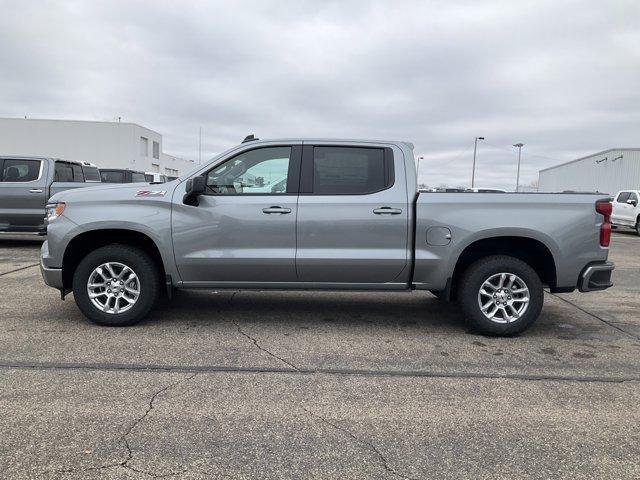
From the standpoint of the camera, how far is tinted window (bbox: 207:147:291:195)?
5.21m

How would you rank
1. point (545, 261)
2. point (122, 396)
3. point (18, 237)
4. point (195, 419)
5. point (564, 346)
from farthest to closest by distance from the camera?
1. point (18, 237)
2. point (545, 261)
3. point (564, 346)
4. point (122, 396)
5. point (195, 419)

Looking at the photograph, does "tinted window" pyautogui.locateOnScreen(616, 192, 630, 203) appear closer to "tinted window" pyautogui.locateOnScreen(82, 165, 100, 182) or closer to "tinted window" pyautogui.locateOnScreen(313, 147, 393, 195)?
"tinted window" pyautogui.locateOnScreen(313, 147, 393, 195)

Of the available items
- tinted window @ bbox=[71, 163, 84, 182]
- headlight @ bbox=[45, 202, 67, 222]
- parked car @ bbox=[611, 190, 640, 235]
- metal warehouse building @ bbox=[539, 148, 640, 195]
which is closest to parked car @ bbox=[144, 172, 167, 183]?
tinted window @ bbox=[71, 163, 84, 182]

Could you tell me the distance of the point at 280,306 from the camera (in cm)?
622

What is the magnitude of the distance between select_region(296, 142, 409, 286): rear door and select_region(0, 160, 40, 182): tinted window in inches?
329

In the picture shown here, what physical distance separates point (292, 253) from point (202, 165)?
1288 millimetres

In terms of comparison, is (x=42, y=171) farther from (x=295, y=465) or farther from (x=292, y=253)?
(x=295, y=465)

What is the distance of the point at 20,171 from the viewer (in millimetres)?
10961

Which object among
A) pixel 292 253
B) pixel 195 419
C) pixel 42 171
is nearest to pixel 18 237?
pixel 42 171

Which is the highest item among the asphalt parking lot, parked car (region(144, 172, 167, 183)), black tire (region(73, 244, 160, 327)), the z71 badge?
parked car (region(144, 172, 167, 183))

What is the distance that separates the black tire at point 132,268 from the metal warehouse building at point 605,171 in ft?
95.3

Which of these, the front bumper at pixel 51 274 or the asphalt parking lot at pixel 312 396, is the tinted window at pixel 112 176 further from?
the front bumper at pixel 51 274

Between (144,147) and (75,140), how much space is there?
21.7ft

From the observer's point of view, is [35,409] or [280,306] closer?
[35,409]
